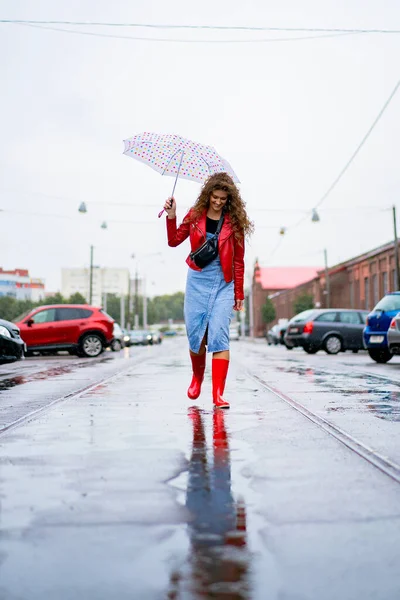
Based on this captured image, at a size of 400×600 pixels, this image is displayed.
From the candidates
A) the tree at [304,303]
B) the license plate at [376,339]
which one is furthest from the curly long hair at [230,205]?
the tree at [304,303]

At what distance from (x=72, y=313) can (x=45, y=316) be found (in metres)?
0.85

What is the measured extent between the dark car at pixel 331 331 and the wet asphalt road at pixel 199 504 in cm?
1912

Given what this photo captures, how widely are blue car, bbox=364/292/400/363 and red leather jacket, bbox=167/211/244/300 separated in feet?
33.1

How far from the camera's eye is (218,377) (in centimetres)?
768

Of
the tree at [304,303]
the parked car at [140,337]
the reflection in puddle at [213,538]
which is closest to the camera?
the reflection in puddle at [213,538]

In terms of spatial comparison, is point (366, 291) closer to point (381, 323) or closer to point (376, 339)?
point (376, 339)

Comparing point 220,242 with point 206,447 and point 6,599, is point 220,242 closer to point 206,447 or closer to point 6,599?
point 206,447

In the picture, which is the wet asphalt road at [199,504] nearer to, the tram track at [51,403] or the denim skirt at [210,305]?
the tram track at [51,403]

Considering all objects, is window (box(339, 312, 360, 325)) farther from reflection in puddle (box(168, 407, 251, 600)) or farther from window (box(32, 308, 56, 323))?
reflection in puddle (box(168, 407, 251, 600))

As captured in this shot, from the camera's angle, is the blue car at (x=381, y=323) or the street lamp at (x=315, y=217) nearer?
the blue car at (x=381, y=323)

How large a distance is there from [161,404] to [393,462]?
3.70 m

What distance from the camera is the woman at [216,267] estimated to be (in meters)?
7.52

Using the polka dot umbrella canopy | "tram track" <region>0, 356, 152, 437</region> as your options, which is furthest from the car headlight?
the polka dot umbrella canopy

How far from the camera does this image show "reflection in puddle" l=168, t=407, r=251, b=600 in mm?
2650
